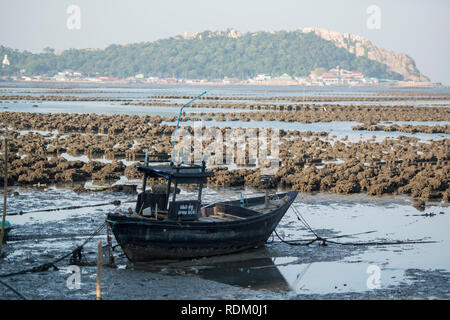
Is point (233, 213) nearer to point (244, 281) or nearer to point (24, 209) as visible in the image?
point (244, 281)

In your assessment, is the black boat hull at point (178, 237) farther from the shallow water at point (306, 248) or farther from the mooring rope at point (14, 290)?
the mooring rope at point (14, 290)

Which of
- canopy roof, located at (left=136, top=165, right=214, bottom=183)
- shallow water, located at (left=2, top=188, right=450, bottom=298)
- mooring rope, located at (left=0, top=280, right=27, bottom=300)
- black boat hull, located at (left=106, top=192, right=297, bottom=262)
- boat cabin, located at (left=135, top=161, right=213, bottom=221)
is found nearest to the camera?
mooring rope, located at (left=0, top=280, right=27, bottom=300)

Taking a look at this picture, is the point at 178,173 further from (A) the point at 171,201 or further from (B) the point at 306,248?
(B) the point at 306,248

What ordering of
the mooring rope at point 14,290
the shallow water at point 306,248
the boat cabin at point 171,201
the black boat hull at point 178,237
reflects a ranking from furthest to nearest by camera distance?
the boat cabin at point 171,201, the black boat hull at point 178,237, the shallow water at point 306,248, the mooring rope at point 14,290

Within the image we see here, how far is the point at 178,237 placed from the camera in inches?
699

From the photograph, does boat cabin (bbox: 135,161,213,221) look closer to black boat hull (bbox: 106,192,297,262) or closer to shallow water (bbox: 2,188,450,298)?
black boat hull (bbox: 106,192,297,262)

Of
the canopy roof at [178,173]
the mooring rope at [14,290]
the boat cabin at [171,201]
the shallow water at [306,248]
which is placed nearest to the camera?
the mooring rope at [14,290]

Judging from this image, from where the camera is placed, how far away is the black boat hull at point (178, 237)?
17297mm

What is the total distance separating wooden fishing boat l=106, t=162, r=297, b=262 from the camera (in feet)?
57.0

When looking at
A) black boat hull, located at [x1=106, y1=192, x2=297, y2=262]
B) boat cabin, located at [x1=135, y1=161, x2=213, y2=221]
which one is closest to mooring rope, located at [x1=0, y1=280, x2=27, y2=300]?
black boat hull, located at [x1=106, y1=192, x2=297, y2=262]

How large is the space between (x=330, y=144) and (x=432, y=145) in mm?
7119

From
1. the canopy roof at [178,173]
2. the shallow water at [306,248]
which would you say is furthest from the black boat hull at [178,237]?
the canopy roof at [178,173]

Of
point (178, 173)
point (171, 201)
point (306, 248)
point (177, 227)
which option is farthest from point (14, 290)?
point (306, 248)
